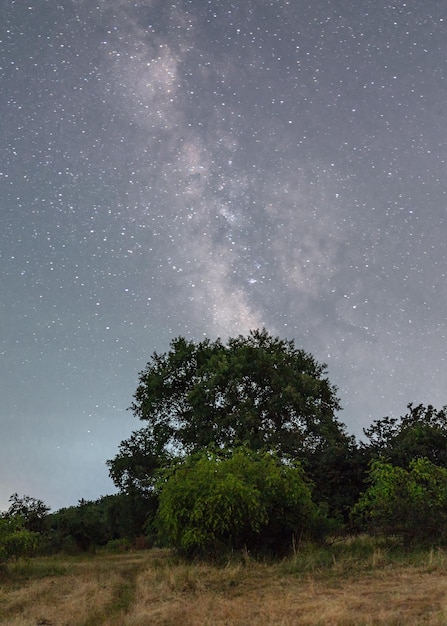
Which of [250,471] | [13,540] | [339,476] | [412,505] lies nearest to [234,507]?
[250,471]

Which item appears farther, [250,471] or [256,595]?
[250,471]

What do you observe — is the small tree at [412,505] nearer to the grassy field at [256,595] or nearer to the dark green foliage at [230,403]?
the grassy field at [256,595]

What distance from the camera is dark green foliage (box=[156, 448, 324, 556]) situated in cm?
1838

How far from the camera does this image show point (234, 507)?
1856 centimetres

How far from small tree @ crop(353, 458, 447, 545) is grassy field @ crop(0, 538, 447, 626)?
5.65 ft

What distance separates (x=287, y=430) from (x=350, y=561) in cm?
2008

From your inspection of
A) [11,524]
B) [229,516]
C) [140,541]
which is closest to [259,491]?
[229,516]

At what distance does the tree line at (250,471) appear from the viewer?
19109mm

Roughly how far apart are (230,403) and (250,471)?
15821mm

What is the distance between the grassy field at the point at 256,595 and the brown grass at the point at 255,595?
0.02 meters

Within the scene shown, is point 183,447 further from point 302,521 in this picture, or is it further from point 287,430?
point 302,521

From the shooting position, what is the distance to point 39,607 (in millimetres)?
11547

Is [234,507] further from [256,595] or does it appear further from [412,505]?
[256,595]

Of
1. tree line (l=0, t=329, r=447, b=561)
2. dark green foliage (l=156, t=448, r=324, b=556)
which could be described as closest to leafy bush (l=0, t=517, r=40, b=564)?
tree line (l=0, t=329, r=447, b=561)
